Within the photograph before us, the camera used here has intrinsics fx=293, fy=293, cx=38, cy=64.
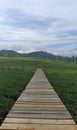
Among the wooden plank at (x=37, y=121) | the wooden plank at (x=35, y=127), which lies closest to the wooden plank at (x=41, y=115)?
the wooden plank at (x=37, y=121)

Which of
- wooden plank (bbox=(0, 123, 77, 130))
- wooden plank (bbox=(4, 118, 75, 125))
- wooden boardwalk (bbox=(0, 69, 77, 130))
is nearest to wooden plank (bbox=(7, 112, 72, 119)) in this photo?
wooden boardwalk (bbox=(0, 69, 77, 130))

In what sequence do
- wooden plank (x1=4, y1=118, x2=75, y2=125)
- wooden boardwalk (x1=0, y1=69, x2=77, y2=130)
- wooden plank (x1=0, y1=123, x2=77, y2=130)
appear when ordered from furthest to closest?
wooden plank (x1=4, y1=118, x2=75, y2=125) → wooden boardwalk (x1=0, y1=69, x2=77, y2=130) → wooden plank (x1=0, y1=123, x2=77, y2=130)

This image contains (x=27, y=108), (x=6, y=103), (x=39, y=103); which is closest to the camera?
(x=27, y=108)

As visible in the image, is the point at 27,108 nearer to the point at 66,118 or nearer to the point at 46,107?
the point at 46,107

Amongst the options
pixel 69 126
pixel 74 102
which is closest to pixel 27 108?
pixel 69 126

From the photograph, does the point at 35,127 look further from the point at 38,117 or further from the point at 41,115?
the point at 41,115

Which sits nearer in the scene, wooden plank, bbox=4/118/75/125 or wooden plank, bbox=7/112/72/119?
wooden plank, bbox=4/118/75/125

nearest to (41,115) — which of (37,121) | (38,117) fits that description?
(38,117)

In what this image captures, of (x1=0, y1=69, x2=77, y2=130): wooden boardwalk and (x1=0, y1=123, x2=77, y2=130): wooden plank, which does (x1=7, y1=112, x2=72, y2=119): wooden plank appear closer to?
(x1=0, y1=69, x2=77, y2=130): wooden boardwalk

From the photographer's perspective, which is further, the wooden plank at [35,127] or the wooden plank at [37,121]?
A: the wooden plank at [37,121]

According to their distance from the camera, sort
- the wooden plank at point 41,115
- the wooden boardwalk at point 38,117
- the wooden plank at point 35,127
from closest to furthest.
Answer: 1. the wooden plank at point 35,127
2. the wooden boardwalk at point 38,117
3. the wooden plank at point 41,115

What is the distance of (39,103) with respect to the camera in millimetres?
14930

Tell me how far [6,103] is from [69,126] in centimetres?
871

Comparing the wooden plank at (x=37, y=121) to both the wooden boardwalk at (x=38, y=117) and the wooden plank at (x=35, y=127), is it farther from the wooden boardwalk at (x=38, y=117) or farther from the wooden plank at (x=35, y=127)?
the wooden plank at (x=35, y=127)
